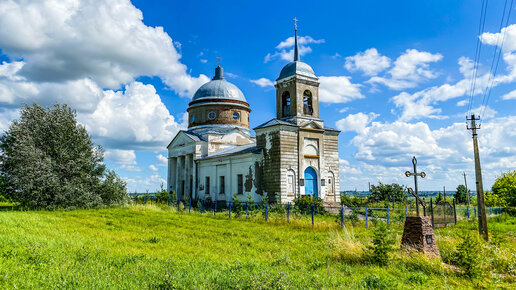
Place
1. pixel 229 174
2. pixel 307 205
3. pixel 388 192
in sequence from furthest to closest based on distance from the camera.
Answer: pixel 388 192 < pixel 229 174 < pixel 307 205

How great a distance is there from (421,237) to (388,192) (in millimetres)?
24611

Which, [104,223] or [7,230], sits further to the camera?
[104,223]

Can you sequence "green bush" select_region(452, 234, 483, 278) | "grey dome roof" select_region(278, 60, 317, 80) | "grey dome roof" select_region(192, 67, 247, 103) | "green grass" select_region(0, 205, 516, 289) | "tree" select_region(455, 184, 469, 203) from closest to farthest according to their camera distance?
1. "green grass" select_region(0, 205, 516, 289)
2. "green bush" select_region(452, 234, 483, 278)
3. "grey dome roof" select_region(278, 60, 317, 80)
4. "grey dome roof" select_region(192, 67, 247, 103)
5. "tree" select_region(455, 184, 469, 203)

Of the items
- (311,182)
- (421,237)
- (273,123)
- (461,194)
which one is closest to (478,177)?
(421,237)

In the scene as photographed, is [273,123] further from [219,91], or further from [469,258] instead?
[469,258]

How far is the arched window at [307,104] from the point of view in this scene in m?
25.4

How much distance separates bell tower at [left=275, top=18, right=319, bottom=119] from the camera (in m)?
24.7

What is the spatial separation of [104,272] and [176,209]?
61.4 feet

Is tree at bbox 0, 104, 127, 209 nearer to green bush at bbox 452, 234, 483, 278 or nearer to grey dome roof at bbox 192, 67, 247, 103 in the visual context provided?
grey dome roof at bbox 192, 67, 247, 103

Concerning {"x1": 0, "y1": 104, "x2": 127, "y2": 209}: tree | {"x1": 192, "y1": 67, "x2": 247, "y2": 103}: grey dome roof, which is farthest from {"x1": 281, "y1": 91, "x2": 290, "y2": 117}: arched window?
{"x1": 0, "y1": 104, "x2": 127, "y2": 209}: tree

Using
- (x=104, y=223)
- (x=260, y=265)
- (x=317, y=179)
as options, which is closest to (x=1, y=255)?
(x=260, y=265)

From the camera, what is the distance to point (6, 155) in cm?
2272

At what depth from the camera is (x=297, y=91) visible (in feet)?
80.8

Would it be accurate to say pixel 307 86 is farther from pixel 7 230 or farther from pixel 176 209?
pixel 7 230
